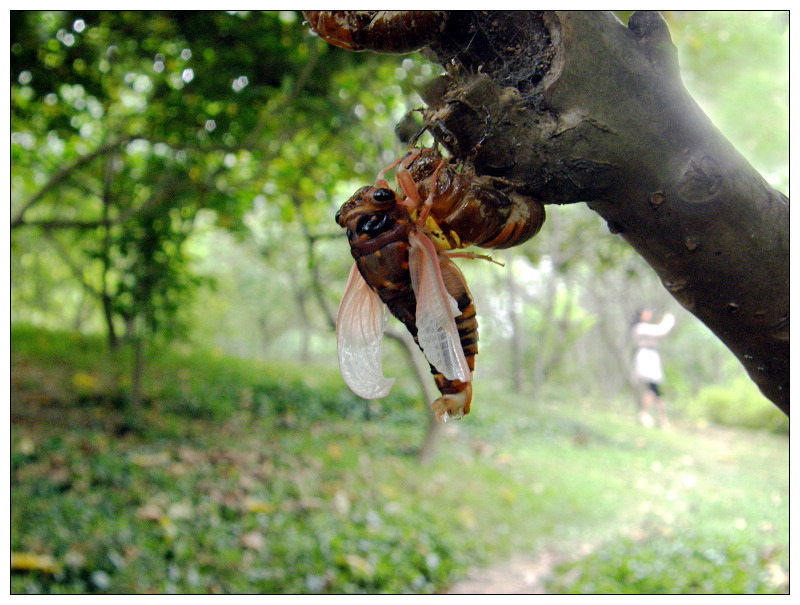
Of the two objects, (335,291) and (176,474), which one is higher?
(335,291)

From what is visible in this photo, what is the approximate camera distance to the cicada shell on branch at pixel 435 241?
84cm

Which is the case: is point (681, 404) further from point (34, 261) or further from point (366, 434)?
point (34, 261)

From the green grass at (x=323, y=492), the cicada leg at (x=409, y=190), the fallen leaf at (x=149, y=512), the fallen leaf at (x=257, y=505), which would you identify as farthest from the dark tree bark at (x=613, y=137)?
the fallen leaf at (x=257, y=505)

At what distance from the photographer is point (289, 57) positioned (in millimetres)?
4016

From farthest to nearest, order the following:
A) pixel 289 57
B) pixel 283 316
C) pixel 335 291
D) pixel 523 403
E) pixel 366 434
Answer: pixel 283 316 → pixel 523 403 → pixel 335 291 → pixel 366 434 → pixel 289 57

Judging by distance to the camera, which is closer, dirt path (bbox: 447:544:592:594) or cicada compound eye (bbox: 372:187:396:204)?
cicada compound eye (bbox: 372:187:396:204)

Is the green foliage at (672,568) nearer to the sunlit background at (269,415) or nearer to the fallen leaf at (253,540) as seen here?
the sunlit background at (269,415)

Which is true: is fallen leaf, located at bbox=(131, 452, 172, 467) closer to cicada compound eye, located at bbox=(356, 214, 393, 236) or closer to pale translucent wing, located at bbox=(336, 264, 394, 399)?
pale translucent wing, located at bbox=(336, 264, 394, 399)

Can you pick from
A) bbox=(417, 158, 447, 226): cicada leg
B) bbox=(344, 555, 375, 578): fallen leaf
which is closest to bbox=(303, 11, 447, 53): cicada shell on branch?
bbox=(417, 158, 447, 226): cicada leg

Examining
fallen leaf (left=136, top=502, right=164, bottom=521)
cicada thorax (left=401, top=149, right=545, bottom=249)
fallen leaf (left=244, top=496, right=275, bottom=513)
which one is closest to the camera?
cicada thorax (left=401, top=149, right=545, bottom=249)

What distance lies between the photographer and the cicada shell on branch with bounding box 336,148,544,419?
841mm

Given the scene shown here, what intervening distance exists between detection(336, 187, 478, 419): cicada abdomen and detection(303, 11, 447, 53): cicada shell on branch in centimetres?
20
